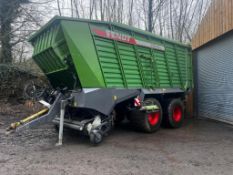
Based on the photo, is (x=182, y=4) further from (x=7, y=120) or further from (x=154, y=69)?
(x=7, y=120)

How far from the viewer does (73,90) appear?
17.8ft

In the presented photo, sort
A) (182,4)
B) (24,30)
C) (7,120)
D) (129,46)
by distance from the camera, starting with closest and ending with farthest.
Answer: (129,46) → (7,120) → (24,30) → (182,4)

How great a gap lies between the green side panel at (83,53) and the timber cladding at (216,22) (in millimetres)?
4760

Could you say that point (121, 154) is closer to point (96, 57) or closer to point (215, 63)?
point (96, 57)

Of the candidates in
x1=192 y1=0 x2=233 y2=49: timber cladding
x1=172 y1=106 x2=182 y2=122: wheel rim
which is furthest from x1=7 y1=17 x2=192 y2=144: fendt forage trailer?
x1=192 y1=0 x2=233 y2=49: timber cladding

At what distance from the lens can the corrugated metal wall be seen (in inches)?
315

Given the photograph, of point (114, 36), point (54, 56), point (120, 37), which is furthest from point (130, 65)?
point (54, 56)

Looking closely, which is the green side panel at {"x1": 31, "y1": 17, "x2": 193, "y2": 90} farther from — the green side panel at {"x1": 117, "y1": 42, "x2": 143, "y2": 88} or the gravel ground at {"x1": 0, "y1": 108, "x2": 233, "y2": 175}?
the gravel ground at {"x1": 0, "y1": 108, "x2": 233, "y2": 175}

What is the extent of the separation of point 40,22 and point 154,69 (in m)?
8.49

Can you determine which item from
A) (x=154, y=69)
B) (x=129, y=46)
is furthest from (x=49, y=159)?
(x=154, y=69)

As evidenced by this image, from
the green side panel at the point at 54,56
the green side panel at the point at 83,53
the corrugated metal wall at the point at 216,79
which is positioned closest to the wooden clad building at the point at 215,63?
the corrugated metal wall at the point at 216,79

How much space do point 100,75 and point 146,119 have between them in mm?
2006

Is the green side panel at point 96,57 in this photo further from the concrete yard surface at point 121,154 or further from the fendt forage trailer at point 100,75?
the concrete yard surface at point 121,154

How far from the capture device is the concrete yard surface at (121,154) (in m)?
3.76
